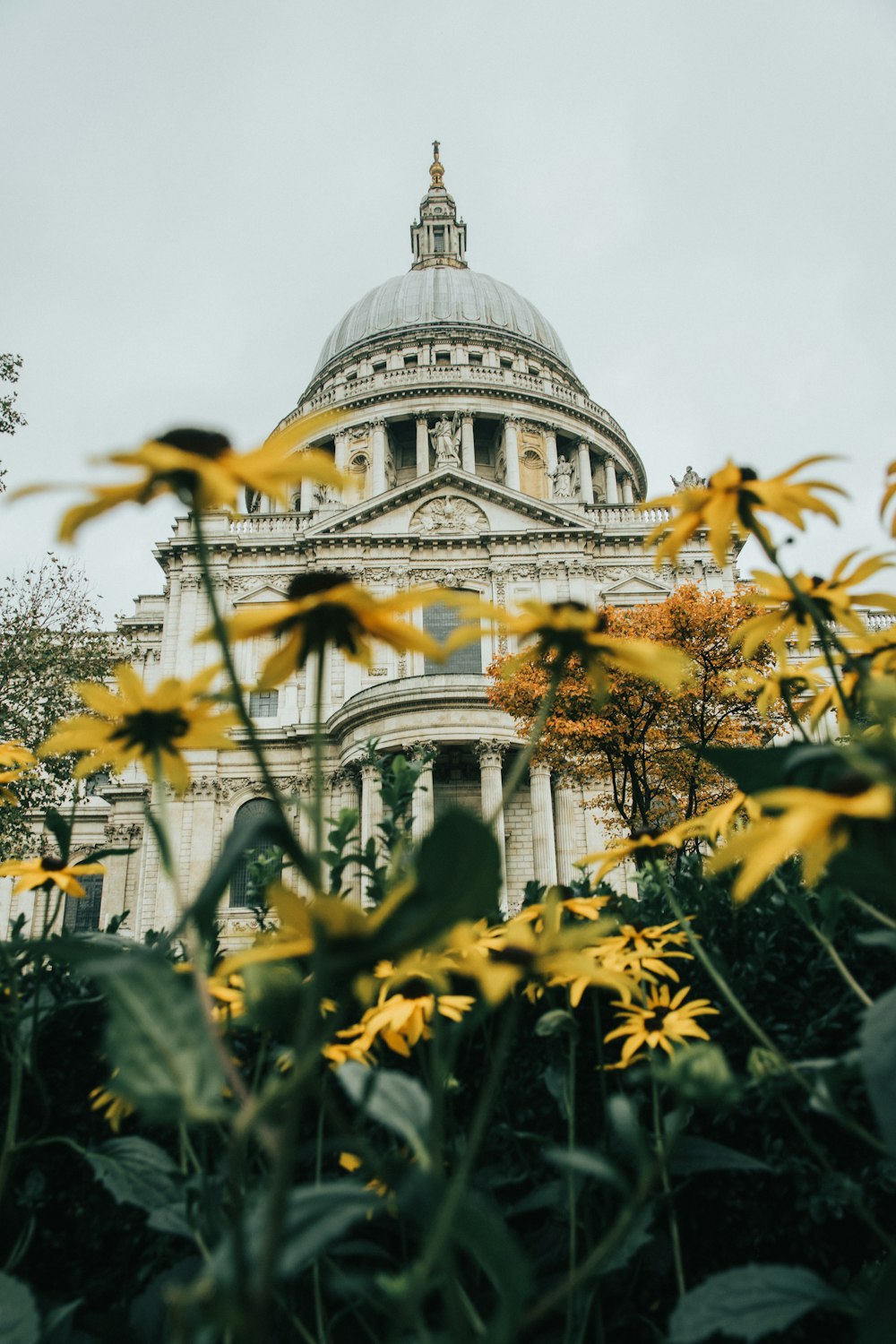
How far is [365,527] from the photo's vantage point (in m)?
36.5

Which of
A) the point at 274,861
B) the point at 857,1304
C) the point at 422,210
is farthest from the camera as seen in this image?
the point at 422,210

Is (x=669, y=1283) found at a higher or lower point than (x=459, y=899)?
lower

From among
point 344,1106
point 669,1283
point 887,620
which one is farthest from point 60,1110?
point 887,620

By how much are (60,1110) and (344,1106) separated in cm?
102

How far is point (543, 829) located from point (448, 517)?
1369cm

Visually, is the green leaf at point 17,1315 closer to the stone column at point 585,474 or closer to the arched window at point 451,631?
the arched window at point 451,631

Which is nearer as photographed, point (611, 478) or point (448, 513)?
point (448, 513)

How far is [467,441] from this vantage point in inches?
1928

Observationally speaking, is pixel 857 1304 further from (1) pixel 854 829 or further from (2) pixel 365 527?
(2) pixel 365 527

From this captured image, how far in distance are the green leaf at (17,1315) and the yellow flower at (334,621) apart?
118 cm

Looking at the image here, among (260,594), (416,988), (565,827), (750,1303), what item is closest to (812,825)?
(750,1303)

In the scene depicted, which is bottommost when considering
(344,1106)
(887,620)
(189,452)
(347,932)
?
(344,1106)

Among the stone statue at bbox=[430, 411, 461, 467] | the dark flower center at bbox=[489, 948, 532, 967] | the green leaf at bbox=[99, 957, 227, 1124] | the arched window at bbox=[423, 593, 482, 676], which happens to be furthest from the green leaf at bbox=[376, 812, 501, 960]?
the stone statue at bbox=[430, 411, 461, 467]

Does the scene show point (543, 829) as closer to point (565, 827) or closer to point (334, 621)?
point (565, 827)
